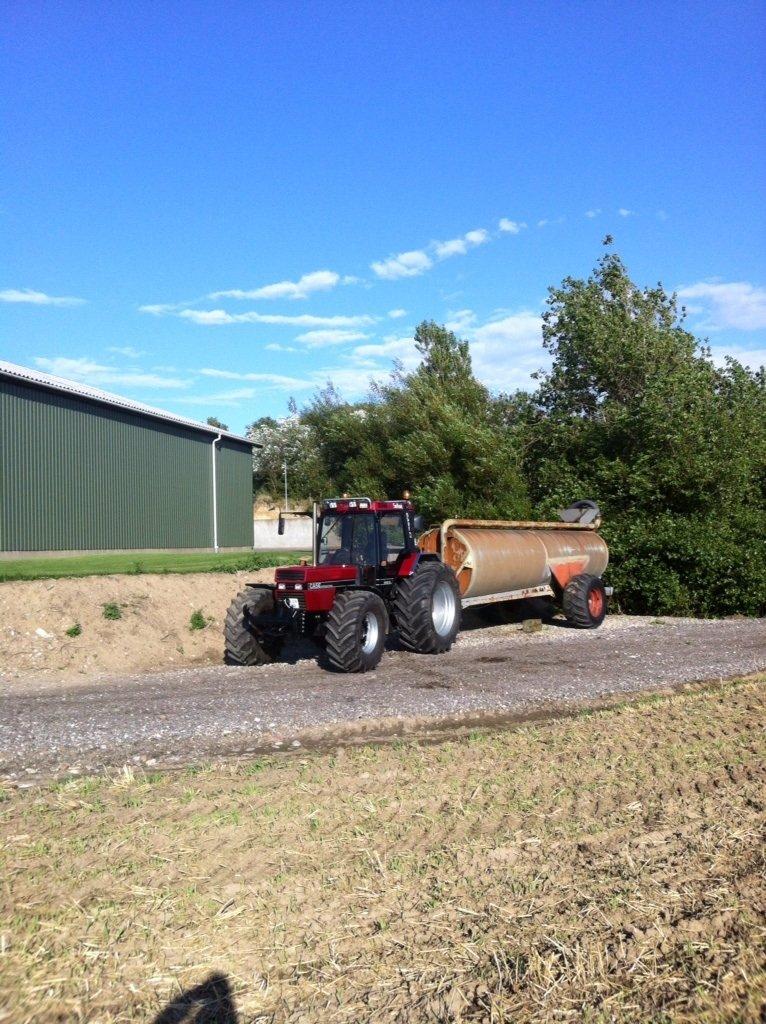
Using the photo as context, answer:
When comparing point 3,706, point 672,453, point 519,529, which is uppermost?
point 672,453

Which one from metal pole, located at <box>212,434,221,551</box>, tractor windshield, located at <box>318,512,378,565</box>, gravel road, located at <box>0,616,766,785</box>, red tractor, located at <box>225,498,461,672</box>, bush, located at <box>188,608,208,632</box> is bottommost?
gravel road, located at <box>0,616,766,785</box>

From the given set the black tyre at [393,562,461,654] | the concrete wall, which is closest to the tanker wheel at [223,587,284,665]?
the black tyre at [393,562,461,654]

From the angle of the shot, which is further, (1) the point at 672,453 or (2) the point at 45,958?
(1) the point at 672,453

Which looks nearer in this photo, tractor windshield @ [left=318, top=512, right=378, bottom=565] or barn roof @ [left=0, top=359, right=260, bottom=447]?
tractor windshield @ [left=318, top=512, right=378, bottom=565]

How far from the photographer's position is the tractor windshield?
526 inches

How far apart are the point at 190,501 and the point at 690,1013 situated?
103 ft

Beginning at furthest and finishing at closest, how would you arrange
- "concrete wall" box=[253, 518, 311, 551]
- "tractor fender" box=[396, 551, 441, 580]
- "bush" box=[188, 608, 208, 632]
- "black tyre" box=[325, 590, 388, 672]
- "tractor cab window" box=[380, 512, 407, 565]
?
"concrete wall" box=[253, 518, 311, 551], "bush" box=[188, 608, 208, 632], "tractor fender" box=[396, 551, 441, 580], "tractor cab window" box=[380, 512, 407, 565], "black tyre" box=[325, 590, 388, 672]

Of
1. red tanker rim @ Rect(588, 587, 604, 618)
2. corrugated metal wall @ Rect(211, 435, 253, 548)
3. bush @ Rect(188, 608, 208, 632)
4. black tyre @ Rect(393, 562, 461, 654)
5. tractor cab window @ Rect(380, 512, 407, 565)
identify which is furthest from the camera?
corrugated metal wall @ Rect(211, 435, 253, 548)

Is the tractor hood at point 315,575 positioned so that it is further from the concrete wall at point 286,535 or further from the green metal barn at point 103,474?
the concrete wall at point 286,535

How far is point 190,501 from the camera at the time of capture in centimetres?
3362

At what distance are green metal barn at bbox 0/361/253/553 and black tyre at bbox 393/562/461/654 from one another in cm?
1618

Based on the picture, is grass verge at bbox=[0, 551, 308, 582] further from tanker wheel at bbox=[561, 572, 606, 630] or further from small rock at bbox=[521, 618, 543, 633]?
tanker wheel at bbox=[561, 572, 606, 630]

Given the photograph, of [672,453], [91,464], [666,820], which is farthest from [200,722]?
[91,464]

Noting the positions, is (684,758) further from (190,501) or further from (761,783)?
(190,501)
